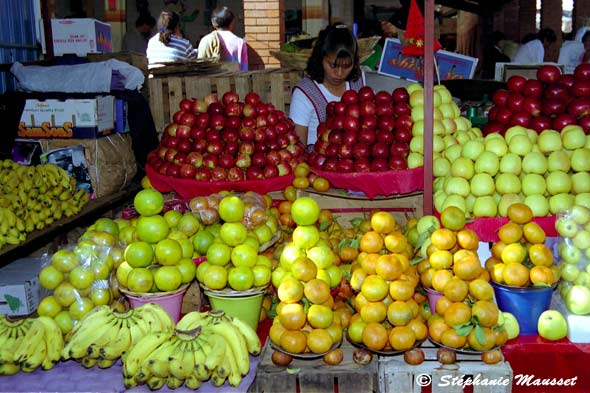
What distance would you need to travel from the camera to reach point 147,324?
2.88 m

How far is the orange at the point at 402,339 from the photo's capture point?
2738 millimetres

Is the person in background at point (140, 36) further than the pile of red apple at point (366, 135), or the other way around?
the person in background at point (140, 36)

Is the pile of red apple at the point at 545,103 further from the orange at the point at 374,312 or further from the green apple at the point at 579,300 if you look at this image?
the orange at the point at 374,312

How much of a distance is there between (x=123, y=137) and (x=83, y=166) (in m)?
0.62

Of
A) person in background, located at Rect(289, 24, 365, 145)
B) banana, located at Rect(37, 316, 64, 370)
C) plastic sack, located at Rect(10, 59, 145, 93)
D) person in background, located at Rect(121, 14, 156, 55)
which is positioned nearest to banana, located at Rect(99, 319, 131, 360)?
banana, located at Rect(37, 316, 64, 370)

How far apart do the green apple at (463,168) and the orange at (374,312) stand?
4.00 feet

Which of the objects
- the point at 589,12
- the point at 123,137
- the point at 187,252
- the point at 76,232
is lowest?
the point at 76,232

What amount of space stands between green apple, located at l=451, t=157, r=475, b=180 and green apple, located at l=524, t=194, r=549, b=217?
0.37 m

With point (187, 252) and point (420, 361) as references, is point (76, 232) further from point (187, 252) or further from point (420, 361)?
point (420, 361)

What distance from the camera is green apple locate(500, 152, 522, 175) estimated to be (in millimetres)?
3650

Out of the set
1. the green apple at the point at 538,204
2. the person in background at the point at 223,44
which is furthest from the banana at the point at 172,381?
the person in background at the point at 223,44

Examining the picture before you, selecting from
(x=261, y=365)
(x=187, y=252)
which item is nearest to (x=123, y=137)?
(x=187, y=252)

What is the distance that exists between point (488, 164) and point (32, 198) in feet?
11.3

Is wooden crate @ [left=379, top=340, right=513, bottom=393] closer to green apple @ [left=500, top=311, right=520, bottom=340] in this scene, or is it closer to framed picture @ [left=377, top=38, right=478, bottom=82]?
green apple @ [left=500, top=311, right=520, bottom=340]
